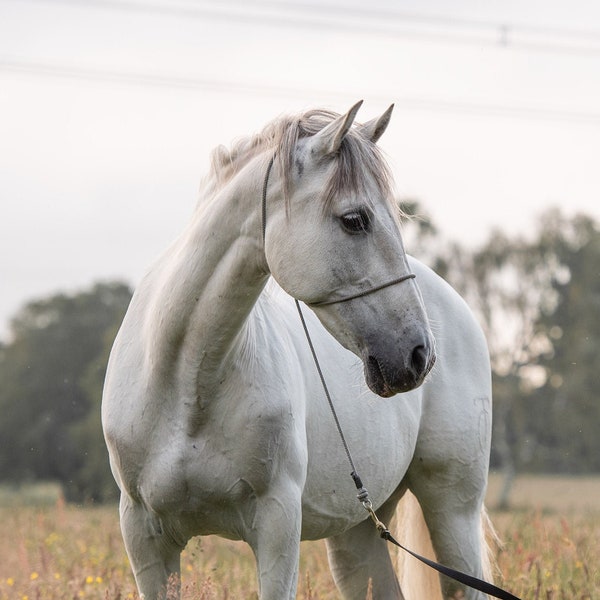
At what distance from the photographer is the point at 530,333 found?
127 feet

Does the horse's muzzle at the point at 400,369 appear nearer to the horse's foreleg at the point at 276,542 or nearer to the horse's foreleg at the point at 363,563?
the horse's foreleg at the point at 276,542

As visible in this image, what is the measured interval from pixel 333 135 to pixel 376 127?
277 mm

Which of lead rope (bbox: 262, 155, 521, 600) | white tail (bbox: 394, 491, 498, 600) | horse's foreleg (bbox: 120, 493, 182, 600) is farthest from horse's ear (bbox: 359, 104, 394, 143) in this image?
white tail (bbox: 394, 491, 498, 600)

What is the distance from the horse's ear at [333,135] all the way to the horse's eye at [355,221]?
236 millimetres

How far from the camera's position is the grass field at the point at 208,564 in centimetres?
494

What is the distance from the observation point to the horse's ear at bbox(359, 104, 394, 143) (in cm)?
349

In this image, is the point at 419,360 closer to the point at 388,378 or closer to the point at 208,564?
the point at 388,378

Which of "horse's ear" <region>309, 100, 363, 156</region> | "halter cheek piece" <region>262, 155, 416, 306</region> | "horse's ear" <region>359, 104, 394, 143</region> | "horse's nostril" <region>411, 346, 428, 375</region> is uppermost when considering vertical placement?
"horse's ear" <region>359, 104, 394, 143</region>

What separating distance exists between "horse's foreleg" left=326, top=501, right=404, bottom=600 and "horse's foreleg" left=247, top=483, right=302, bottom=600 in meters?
1.67

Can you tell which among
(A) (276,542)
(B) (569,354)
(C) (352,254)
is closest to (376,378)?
(C) (352,254)

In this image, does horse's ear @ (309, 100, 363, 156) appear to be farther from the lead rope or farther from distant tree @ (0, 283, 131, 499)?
distant tree @ (0, 283, 131, 499)

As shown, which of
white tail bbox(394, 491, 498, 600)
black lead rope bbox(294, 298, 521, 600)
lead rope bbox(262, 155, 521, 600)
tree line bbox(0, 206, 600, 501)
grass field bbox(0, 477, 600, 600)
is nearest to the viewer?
lead rope bbox(262, 155, 521, 600)

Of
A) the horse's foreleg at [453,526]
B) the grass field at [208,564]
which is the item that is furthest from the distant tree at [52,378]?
the horse's foreleg at [453,526]

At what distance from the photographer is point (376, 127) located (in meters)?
3.49
